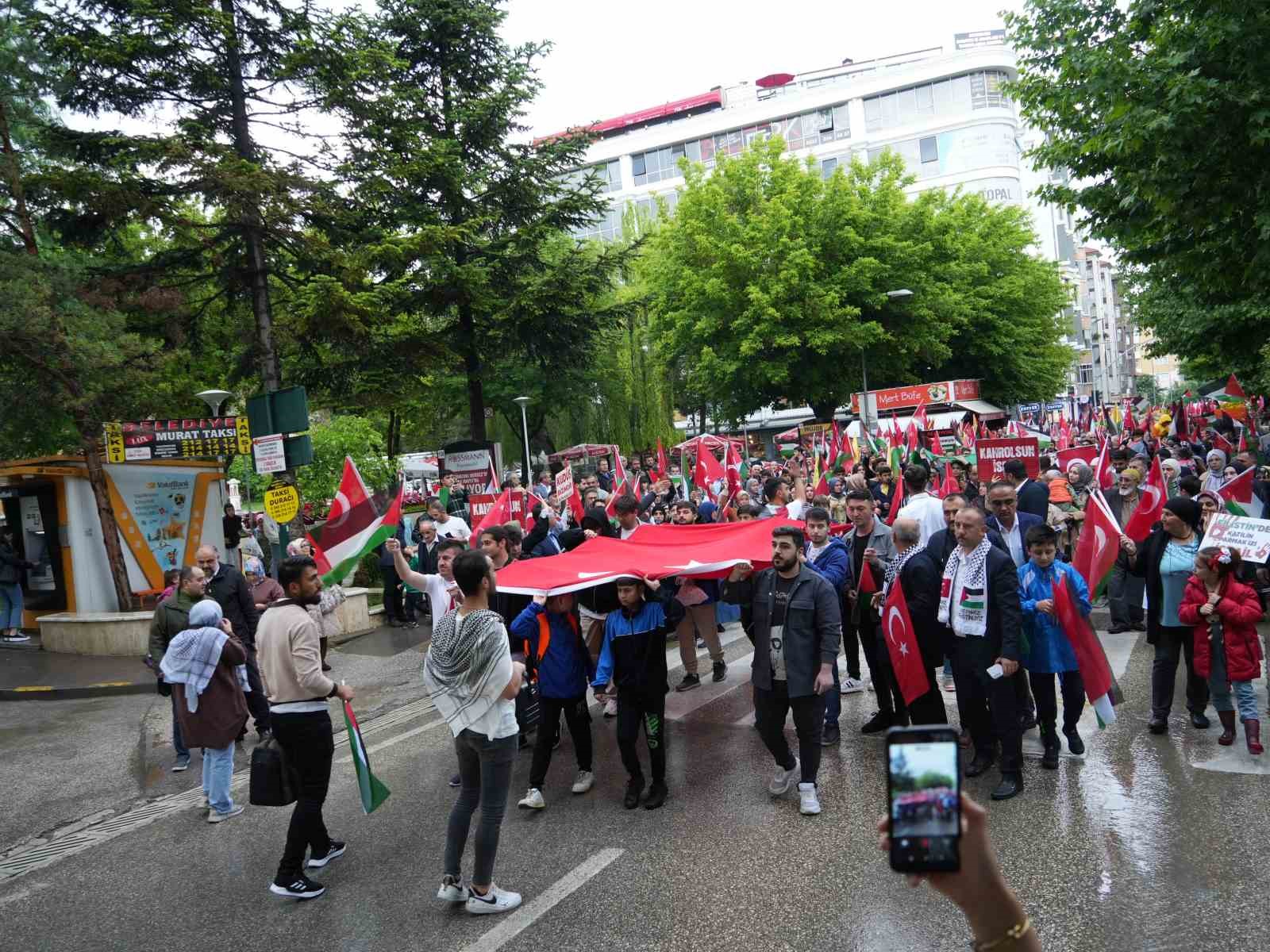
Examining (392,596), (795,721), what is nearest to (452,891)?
(795,721)

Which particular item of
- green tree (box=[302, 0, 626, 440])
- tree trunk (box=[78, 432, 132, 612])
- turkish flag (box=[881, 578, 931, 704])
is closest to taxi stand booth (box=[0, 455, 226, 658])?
tree trunk (box=[78, 432, 132, 612])

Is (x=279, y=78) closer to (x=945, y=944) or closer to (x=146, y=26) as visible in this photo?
(x=146, y=26)

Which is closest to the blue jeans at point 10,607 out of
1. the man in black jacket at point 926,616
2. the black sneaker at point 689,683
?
the black sneaker at point 689,683

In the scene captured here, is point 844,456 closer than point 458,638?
No

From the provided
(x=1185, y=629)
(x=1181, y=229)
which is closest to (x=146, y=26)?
(x=1181, y=229)

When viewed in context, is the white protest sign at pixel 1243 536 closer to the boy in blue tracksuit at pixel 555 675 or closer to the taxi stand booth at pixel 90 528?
the boy in blue tracksuit at pixel 555 675

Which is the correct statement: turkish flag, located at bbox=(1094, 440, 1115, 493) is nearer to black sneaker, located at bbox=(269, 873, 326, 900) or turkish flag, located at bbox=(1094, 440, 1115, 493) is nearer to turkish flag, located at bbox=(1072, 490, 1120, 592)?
turkish flag, located at bbox=(1072, 490, 1120, 592)

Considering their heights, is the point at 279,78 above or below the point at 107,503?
above

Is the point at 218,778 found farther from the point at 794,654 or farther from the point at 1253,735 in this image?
the point at 1253,735

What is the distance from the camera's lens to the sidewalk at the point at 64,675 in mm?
11711

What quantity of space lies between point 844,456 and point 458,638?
1991cm

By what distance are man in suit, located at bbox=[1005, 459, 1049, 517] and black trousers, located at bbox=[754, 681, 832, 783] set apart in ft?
16.4

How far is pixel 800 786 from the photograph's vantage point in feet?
19.6

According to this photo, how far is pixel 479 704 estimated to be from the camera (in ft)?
15.9
